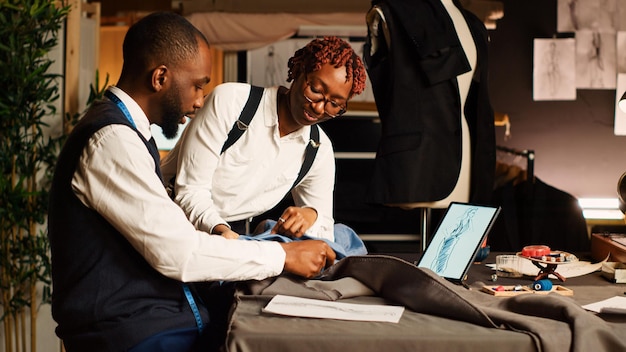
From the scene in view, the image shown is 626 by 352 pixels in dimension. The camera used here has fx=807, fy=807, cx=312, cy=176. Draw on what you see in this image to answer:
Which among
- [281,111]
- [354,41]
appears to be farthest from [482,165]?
[354,41]

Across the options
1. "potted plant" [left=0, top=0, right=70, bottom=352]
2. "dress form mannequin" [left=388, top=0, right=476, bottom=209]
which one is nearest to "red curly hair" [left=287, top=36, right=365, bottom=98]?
"dress form mannequin" [left=388, top=0, right=476, bottom=209]

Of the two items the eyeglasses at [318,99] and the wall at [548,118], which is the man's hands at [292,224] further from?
the wall at [548,118]

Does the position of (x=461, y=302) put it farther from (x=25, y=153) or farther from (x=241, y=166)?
(x=25, y=153)

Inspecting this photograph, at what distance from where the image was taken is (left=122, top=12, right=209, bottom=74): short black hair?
1630 mm

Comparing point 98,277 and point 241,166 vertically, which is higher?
point 241,166

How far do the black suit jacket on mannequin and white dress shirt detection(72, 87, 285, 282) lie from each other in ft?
5.69

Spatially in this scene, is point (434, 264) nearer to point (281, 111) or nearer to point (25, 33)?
point (281, 111)

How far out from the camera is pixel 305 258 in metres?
1.64

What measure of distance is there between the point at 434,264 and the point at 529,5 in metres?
3.46

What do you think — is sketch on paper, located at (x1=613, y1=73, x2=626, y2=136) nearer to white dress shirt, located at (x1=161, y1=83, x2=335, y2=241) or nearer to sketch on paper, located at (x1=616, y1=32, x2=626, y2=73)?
sketch on paper, located at (x1=616, y1=32, x2=626, y2=73)

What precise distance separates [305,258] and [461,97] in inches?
69.7

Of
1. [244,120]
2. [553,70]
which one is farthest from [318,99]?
[553,70]

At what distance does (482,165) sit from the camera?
3273 millimetres

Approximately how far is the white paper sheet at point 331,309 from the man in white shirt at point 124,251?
0.09 metres
